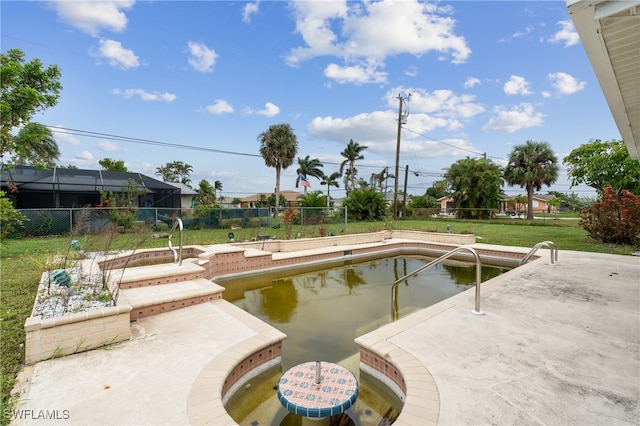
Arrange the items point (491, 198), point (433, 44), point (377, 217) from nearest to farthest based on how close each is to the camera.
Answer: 1. point (433, 44)
2. point (377, 217)
3. point (491, 198)

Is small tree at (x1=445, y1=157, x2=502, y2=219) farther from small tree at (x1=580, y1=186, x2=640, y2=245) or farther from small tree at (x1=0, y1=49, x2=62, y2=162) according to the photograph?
small tree at (x1=0, y1=49, x2=62, y2=162)

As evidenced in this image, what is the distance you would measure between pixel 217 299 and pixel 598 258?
404 inches

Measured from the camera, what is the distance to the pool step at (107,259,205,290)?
5.24m

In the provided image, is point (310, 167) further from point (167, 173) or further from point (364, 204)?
point (167, 173)

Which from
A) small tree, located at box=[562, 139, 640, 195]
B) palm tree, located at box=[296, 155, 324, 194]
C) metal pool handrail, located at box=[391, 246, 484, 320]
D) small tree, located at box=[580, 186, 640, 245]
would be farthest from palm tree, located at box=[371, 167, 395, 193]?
metal pool handrail, located at box=[391, 246, 484, 320]

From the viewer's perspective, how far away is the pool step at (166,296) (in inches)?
165

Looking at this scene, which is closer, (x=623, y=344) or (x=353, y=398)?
(x=353, y=398)

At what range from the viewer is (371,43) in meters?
10.3

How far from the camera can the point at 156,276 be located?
537 cm

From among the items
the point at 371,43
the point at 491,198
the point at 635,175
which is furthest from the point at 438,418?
the point at 491,198

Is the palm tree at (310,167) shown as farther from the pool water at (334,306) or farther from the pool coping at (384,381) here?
the pool coping at (384,381)

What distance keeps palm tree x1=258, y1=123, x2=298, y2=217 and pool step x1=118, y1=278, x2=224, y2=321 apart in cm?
1869

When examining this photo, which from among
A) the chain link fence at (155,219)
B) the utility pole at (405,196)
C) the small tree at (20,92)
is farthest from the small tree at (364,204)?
the small tree at (20,92)

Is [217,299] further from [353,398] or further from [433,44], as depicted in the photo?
[433,44]
